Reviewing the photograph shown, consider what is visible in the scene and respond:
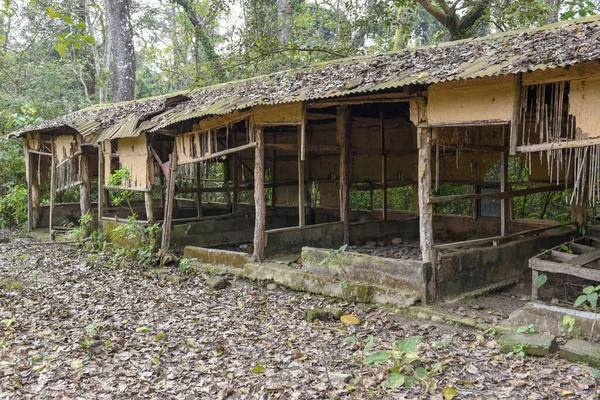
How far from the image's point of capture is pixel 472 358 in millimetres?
5160

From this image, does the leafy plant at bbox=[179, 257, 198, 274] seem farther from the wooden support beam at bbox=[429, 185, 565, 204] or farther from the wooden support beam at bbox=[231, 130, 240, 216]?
the wooden support beam at bbox=[429, 185, 565, 204]

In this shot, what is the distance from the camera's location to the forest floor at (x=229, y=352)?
4.59 meters

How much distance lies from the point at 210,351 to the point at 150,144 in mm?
6159

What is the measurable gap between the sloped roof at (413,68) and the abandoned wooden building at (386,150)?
37 millimetres

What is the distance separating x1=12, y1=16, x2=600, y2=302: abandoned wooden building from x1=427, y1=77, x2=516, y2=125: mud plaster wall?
0.06 ft

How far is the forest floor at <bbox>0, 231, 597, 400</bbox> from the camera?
15.1 feet

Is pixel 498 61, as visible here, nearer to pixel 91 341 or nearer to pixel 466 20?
pixel 91 341

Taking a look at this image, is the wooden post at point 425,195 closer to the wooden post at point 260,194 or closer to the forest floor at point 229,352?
the forest floor at point 229,352

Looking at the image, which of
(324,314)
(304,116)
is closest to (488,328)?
(324,314)

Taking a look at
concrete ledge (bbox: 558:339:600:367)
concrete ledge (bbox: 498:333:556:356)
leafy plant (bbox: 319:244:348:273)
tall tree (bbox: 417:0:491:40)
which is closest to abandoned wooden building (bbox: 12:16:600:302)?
leafy plant (bbox: 319:244:348:273)

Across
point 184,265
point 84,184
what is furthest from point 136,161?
point 184,265

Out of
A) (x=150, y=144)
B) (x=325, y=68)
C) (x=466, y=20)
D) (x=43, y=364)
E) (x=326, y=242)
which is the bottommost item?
(x=43, y=364)

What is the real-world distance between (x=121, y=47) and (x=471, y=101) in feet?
48.6

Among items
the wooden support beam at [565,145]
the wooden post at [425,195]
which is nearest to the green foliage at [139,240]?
the wooden post at [425,195]
